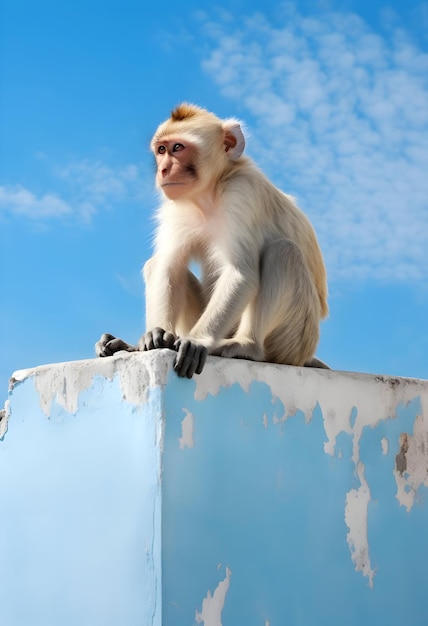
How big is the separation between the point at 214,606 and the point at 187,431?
2.90 feet

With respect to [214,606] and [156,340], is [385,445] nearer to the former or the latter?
[214,606]

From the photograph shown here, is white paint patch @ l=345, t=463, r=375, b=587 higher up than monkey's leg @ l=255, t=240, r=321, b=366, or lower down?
lower down

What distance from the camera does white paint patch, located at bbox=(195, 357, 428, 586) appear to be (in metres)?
4.38

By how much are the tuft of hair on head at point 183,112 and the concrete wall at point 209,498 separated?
1817 millimetres

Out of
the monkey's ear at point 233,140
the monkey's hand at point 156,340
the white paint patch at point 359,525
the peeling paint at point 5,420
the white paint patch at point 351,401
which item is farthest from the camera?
the monkey's ear at point 233,140

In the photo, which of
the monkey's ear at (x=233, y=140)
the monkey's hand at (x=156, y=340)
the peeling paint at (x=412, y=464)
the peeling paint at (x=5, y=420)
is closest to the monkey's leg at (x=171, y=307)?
the monkey's hand at (x=156, y=340)

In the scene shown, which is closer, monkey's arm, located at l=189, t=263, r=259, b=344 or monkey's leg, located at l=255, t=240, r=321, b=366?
monkey's arm, located at l=189, t=263, r=259, b=344

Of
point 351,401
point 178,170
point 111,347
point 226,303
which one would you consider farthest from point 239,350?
point 178,170

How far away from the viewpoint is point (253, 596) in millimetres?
4203

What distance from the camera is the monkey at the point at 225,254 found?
4715 millimetres

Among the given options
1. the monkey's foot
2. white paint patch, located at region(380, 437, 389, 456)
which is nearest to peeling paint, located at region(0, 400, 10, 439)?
the monkey's foot

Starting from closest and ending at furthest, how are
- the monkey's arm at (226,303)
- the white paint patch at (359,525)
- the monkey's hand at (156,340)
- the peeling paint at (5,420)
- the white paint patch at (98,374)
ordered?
the white paint patch at (98,374), the monkey's hand at (156,340), the monkey's arm at (226,303), the white paint patch at (359,525), the peeling paint at (5,420)

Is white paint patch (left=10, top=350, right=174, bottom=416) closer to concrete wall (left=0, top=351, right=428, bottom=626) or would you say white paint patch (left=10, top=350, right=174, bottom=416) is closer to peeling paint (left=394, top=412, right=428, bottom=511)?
concrete wall (left=0, top=351, right=428, bottom=626)

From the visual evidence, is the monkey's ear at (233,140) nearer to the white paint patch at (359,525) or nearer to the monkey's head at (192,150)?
the monkey's head at (192,150)
